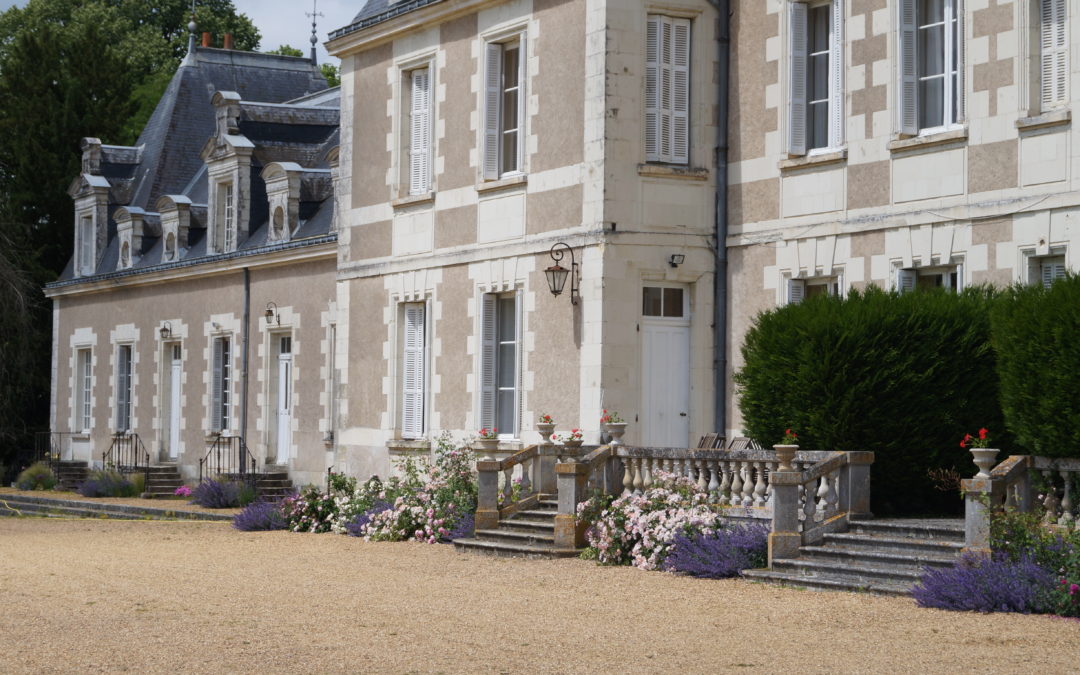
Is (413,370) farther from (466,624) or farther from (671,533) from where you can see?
(466,624)

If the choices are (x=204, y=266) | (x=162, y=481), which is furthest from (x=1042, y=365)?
(x=162, y=481)

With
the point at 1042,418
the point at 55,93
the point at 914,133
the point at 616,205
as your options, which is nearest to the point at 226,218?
the point at 55,93

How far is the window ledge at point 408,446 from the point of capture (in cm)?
1842

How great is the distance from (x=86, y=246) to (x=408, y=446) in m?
15.0

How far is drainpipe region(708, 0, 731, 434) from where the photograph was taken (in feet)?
51.7

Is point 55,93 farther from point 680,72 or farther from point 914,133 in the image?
point 914,133

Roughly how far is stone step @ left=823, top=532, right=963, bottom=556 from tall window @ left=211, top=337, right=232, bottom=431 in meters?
16.0

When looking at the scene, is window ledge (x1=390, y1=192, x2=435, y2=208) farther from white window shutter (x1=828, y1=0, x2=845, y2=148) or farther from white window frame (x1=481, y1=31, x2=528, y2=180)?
white window shutter (x1=828, y1=0, x2=845, y2=148)

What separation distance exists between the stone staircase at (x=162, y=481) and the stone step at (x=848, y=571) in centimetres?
1617

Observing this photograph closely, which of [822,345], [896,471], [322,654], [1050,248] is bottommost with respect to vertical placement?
[322,654]

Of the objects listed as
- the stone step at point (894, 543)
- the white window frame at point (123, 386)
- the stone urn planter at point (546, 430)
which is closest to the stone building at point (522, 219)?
the stone urn planter at point (546, 430)

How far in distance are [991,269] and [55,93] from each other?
81.1 feet

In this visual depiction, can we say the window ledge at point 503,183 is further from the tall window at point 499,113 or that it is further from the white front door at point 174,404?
the white front door at point 174,404

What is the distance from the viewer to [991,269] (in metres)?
13.3
